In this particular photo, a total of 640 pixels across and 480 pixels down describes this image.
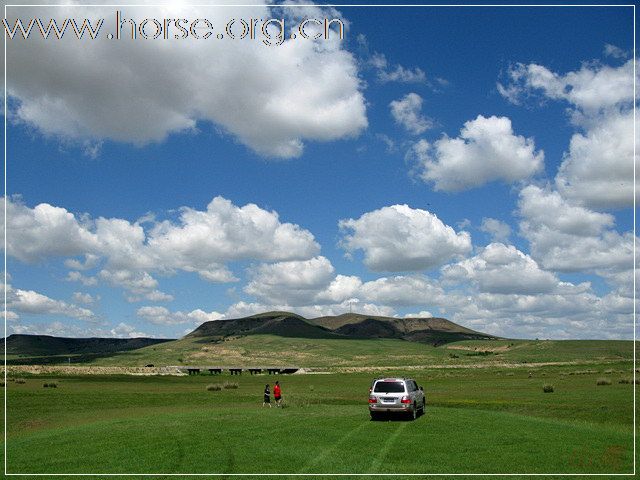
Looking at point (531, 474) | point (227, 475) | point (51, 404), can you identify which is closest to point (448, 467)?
point (531, 474)

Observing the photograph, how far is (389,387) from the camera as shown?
34125mm

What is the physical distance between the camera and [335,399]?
56.1 metres

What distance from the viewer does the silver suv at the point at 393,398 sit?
1304 inches

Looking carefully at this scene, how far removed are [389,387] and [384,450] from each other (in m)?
11.1

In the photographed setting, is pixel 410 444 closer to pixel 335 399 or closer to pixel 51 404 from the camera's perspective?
pixel 335 399

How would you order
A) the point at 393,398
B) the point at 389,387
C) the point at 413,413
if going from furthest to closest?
the point at 389,387
the point at 413,413
the point at 393,398

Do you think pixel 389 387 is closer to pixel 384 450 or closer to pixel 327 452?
pixel 384 450

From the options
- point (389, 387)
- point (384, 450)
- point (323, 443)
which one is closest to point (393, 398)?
point (389, 387)

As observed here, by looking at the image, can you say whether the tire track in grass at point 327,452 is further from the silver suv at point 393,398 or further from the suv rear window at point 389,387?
the suv rear window at point 389,387

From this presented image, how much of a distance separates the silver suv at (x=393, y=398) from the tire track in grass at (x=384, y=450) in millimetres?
2596

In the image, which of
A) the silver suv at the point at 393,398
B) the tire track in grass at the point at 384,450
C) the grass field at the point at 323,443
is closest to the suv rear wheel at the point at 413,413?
the silver suv at the point at 393,398

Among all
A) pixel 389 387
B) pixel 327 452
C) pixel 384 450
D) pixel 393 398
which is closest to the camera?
pixel 327 452

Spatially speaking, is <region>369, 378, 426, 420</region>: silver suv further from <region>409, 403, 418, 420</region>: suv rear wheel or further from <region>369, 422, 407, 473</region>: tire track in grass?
<region>369, 422, 407, 473</region>: tire track in grass

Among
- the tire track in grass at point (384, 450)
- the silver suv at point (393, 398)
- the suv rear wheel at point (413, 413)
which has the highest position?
the silver suv at point (393, 398)
